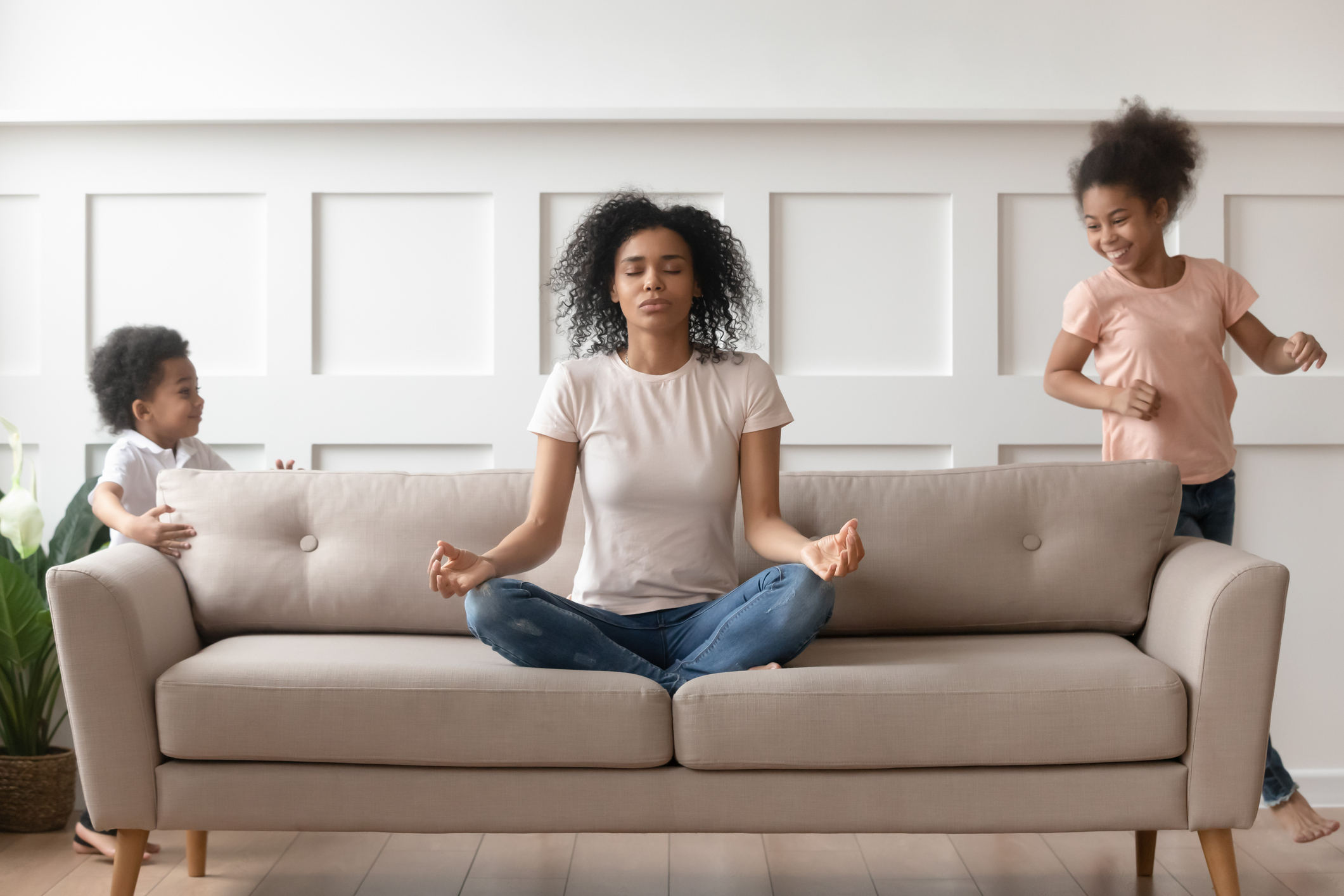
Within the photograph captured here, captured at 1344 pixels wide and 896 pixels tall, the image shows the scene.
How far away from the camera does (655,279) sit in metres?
1.80

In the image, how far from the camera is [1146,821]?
1.54 m

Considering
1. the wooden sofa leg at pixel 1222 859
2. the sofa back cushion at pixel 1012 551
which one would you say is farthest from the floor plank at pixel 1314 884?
the sofa back cushion at pixel 1012 551

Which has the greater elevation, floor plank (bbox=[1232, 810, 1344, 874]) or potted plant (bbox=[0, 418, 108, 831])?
potted plant (bbox=[0, 418, 108, 831])

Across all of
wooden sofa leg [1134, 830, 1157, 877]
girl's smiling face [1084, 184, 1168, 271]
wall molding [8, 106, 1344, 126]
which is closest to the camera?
wooden sofa leg [1134, 830, 1157, 877]

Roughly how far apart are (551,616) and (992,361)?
1.34 metres

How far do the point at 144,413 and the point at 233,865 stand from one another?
930mm

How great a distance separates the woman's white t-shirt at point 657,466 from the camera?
A: 1769 millimetres

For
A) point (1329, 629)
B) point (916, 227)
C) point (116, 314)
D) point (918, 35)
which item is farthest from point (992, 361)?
point (116, 314)

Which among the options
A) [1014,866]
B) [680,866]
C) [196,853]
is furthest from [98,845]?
[1014,866]

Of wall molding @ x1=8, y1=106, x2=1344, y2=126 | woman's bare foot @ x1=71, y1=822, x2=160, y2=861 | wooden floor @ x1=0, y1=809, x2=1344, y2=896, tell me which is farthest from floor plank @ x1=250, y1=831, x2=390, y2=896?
wall molding @ x1=8, y1=106, x2=1344, y2=126

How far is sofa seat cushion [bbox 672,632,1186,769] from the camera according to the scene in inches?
60.1

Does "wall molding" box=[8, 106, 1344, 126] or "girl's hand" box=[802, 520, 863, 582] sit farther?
"wall molding" box=[8, 106, 1344, 126]

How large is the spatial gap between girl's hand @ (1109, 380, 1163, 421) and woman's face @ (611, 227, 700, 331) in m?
0.82

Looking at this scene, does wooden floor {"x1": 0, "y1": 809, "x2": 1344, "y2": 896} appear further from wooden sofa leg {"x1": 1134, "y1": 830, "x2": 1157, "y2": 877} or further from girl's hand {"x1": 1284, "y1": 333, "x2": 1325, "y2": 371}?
girl's hand {"x1": 1284, "y1": 333, "x2": 1325, "y2": 371}
